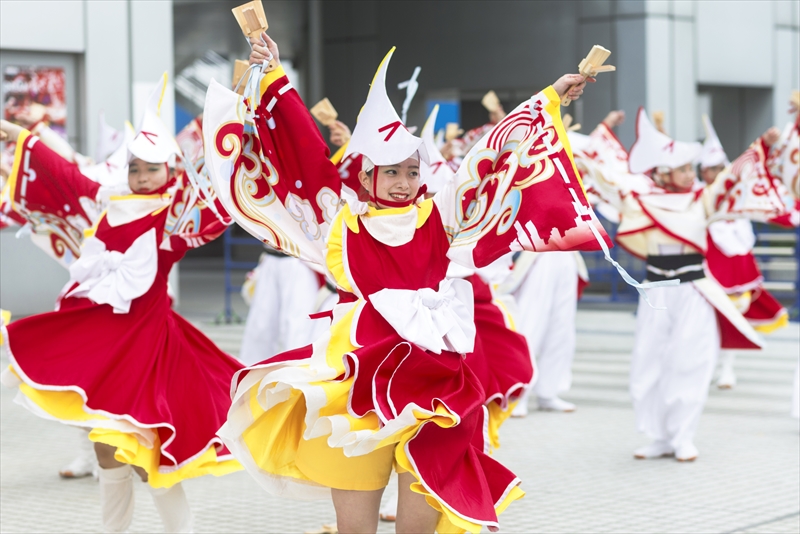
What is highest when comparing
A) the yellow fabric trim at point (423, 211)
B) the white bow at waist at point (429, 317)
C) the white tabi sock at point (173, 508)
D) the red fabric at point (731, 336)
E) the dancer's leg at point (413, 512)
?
the yellow fabric trim at point (423, 211)

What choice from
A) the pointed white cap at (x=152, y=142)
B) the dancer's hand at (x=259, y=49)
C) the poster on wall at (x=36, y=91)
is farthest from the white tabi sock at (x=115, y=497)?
the poster on wall at (x=36, y=91)

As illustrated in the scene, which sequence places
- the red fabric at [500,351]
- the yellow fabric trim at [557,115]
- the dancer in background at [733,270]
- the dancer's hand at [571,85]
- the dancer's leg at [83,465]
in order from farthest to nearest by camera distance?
the dancer in background at [733,270] < the dancer's leg at [83,465] < the red fabric at [500,351] < the yellow fabric trim at [557,115] < the dancer's hand at [571,85]

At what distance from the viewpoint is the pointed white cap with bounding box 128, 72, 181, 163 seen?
502 cm

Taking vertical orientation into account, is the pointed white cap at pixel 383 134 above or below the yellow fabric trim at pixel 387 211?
above

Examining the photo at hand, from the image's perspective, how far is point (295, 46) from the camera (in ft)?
61.8

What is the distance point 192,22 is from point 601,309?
330 inches

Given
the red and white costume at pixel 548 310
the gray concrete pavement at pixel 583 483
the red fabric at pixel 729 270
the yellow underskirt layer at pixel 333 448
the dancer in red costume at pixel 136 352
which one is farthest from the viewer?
the red fabric at pixel 729 270

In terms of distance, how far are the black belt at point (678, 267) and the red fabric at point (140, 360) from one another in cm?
274

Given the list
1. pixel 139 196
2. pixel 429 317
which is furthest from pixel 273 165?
pixel 139 196

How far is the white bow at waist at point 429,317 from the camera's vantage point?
362cm

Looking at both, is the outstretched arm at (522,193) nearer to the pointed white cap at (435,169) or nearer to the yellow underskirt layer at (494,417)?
the yellow underskirt layer at (494,417)

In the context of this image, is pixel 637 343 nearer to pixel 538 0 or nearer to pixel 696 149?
pixel 696 149

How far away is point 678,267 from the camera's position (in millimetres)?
6711

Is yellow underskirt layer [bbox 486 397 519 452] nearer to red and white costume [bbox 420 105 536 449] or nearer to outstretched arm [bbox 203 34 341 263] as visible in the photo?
red and white costume [bbox 420 105 536 449]
